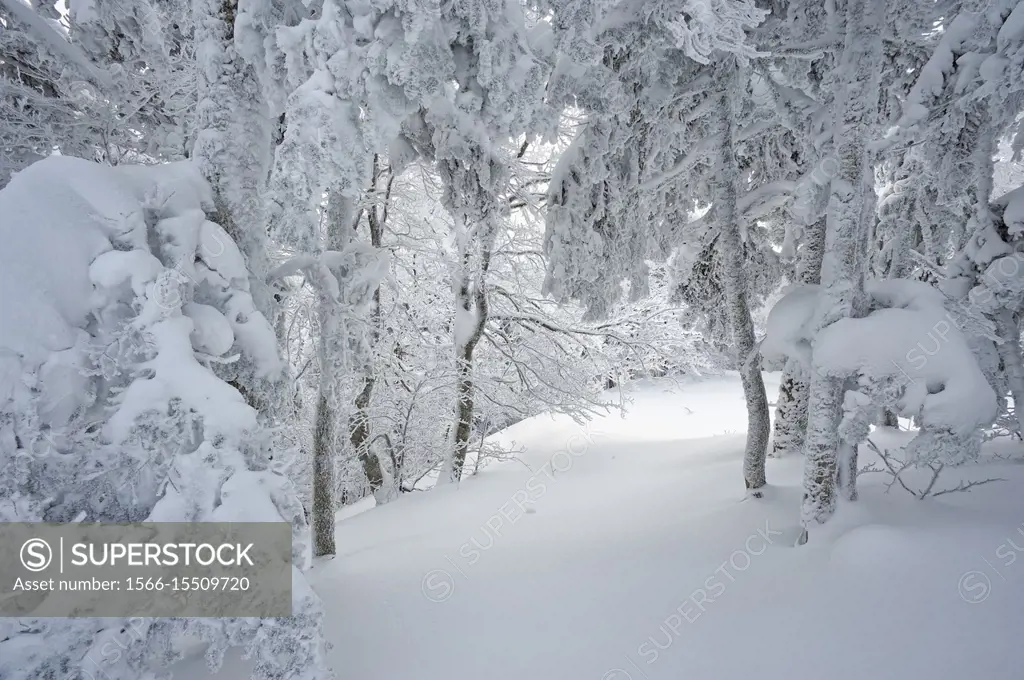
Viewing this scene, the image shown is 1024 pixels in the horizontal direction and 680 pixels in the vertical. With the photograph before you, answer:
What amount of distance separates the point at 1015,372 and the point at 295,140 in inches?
251

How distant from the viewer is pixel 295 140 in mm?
3596

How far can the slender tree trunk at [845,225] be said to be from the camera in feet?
15.5

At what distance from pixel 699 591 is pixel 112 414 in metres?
4.58

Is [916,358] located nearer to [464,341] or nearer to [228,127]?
[228,127]

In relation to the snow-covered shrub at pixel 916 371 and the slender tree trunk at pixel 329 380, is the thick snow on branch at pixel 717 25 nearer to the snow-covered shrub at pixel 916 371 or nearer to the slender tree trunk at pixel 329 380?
the snow-covered shrub at pixel 916 371

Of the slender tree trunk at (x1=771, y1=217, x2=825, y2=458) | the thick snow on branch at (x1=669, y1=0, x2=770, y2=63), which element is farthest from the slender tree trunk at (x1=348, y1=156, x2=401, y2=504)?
the slender tree trunk at (x1=771, y1=217, x2=825, y2=458)

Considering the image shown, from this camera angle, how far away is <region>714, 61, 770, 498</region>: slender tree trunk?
6.31 m

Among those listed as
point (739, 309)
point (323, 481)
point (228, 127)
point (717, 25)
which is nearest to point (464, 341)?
point (323, 481)

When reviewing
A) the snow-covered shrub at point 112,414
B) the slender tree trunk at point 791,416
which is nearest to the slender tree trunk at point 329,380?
the snow-covered shrub at point 112,414

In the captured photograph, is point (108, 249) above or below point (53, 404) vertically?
above

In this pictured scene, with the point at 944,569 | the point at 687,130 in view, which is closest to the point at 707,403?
the point at 687,130

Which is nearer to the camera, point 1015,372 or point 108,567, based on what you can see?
point 108,567

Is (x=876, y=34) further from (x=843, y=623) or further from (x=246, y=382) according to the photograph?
(x=246, y=382)

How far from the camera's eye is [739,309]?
21.3 feet
